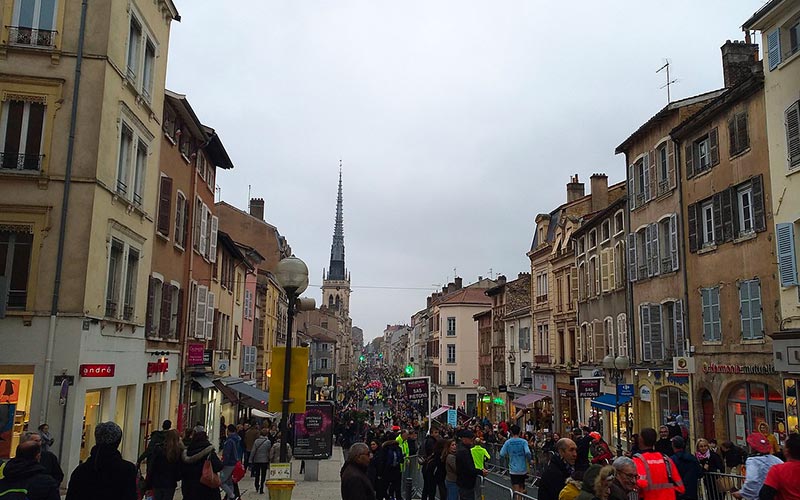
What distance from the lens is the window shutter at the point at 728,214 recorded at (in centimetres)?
1924

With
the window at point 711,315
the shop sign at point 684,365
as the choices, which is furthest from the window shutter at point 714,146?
the shop sign at point 684,365

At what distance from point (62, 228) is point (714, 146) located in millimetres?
17895

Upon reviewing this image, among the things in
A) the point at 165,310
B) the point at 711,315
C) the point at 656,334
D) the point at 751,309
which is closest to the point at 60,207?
the point at 165,310

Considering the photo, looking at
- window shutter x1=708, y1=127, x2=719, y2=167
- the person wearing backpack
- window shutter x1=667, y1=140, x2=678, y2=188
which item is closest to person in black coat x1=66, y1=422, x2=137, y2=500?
the person wearing backpack

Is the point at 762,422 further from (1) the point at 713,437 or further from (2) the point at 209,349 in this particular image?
(2) the point at 209,349

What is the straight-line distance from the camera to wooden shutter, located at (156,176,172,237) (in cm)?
1998

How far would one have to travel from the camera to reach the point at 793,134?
16516mm

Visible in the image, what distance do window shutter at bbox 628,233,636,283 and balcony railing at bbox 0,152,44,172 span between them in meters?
20.7

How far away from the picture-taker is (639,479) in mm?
6961

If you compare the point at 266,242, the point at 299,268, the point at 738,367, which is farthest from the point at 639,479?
the point at 266,242

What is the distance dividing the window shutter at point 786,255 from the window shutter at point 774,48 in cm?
427

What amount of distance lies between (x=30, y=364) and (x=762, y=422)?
688 inches

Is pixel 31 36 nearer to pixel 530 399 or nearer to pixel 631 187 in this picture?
pixel 631 187

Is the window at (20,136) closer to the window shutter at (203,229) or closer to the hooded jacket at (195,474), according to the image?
the hooded jacket at (195,474)
